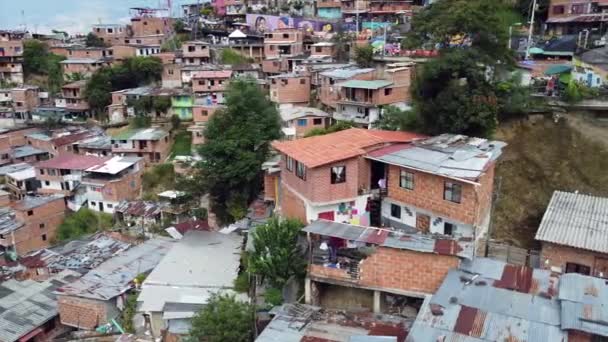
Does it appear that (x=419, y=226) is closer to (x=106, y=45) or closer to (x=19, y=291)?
(x=19, y=291)

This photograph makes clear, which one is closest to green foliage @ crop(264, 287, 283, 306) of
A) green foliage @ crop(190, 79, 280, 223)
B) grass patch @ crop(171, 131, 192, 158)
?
green foliage @ crop(190, 79, 280, 223)

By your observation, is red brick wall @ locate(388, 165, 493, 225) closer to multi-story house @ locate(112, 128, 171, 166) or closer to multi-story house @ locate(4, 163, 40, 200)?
multi-story house @ locate(112, 128, 171, 166)

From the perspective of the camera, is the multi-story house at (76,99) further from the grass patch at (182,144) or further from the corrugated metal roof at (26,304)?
the corrugated metal roof at (26,304)

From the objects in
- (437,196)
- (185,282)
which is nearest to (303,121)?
(185,282)

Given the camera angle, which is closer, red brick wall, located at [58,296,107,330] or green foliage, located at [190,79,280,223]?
red brick wall, located at [58,296,107,330]

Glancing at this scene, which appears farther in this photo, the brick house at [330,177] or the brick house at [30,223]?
the brick house at [30,223]

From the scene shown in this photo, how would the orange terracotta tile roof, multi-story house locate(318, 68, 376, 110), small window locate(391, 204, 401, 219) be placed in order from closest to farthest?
the orange terracotta tile roof → small window locate(391, 204, 401, 219) → multi-story house locate(318, 68, 376, 110)

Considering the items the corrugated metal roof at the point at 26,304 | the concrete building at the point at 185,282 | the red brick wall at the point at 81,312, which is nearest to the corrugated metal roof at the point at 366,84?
the concrete building at the point at 185,282
